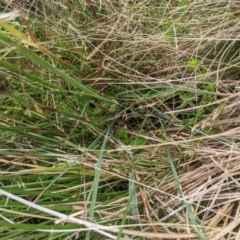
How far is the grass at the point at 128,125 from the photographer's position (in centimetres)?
94

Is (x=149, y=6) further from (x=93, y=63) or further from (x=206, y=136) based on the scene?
(x=206, y=136)

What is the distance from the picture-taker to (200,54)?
1185 mm

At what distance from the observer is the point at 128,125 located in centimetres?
114

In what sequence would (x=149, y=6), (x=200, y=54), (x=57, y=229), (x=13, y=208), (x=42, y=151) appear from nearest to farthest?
(x=57, y=229), (x=13, y=208), (x=42, y=151), (x=200, y=54), (x=149, y=6)

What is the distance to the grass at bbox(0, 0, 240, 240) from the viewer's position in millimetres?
936

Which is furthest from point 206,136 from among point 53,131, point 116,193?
A: point 53,131

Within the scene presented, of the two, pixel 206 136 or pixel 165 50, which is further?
pixel 165 50

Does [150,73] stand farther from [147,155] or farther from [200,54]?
[147,155]

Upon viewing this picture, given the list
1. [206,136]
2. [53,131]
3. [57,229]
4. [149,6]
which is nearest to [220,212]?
[206,136]

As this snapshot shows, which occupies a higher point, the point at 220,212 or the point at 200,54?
the point at 200,54

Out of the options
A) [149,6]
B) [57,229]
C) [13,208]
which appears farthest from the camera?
[149,6]

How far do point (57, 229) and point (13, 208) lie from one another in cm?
16

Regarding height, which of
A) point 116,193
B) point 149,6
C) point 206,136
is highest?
point 149,6

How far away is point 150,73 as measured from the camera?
46.8 inches
